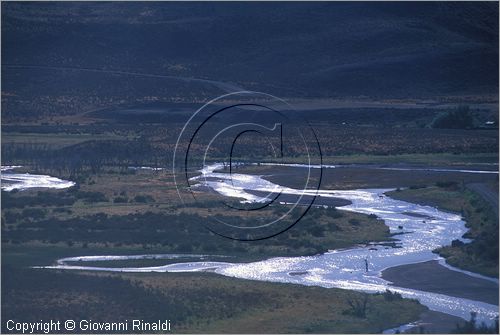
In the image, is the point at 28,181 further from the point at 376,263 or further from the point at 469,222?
the point at 376,263

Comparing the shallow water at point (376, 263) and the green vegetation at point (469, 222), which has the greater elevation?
the green vegetation at point (469, 222)

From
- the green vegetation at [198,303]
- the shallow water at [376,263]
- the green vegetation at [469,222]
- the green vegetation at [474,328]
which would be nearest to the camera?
the green vegetation at [474,328]

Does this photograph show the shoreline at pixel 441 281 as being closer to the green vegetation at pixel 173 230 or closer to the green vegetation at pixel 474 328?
the green vegetation at pixel 474 328

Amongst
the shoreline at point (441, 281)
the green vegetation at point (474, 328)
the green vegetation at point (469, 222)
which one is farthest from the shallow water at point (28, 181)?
the green vegetation at point (474, 328)

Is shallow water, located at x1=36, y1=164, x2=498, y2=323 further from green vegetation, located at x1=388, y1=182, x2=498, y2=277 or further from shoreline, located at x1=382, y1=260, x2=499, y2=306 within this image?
green vegetation, located at x1=388, y1=182, x2=498, y2=277

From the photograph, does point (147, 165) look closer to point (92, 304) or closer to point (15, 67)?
point (92, 304)

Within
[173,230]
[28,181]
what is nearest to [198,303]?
[173,230]

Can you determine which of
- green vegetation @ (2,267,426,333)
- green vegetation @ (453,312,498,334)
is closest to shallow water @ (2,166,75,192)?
green vegetation @ (2,267,426,333)
